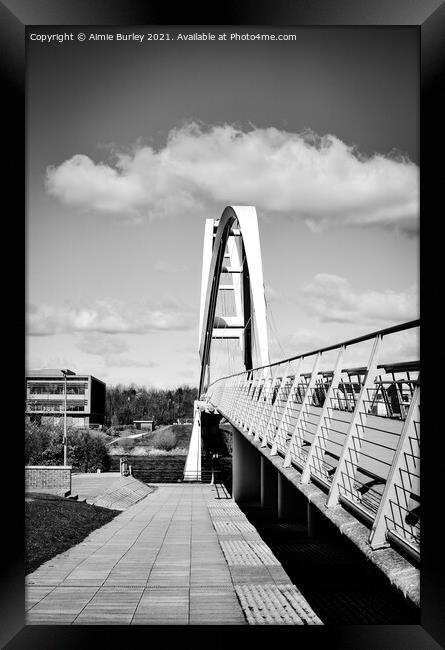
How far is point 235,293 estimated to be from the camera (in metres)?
49.1

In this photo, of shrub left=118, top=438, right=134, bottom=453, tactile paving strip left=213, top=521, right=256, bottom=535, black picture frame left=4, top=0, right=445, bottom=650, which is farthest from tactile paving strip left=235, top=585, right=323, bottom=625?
shrub left=118, top=438, right=134, bottom=453

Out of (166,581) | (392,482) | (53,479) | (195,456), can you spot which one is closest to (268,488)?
(53,479)

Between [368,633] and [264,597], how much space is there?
2.98 meters

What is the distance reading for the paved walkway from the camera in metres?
6.66

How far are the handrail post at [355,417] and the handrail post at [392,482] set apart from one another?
21.8 inches

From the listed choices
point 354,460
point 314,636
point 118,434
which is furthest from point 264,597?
point 118,434

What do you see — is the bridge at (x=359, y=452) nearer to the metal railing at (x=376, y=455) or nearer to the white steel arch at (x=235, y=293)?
the metal railing at (x=376, y=455)

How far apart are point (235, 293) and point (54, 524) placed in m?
36.5

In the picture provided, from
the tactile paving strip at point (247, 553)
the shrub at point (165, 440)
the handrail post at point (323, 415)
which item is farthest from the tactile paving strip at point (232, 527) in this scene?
the shrub at point (165, 440)

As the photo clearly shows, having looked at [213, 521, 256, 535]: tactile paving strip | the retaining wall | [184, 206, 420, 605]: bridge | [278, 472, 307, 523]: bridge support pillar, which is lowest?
[213, 521, 256, 535]: tactile paving strip

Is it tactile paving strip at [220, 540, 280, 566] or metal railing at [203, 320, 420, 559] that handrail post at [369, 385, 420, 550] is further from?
tactile paving strip at [220, 540, 280, 566]

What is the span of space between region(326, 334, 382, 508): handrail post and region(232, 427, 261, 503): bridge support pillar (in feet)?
54.5
